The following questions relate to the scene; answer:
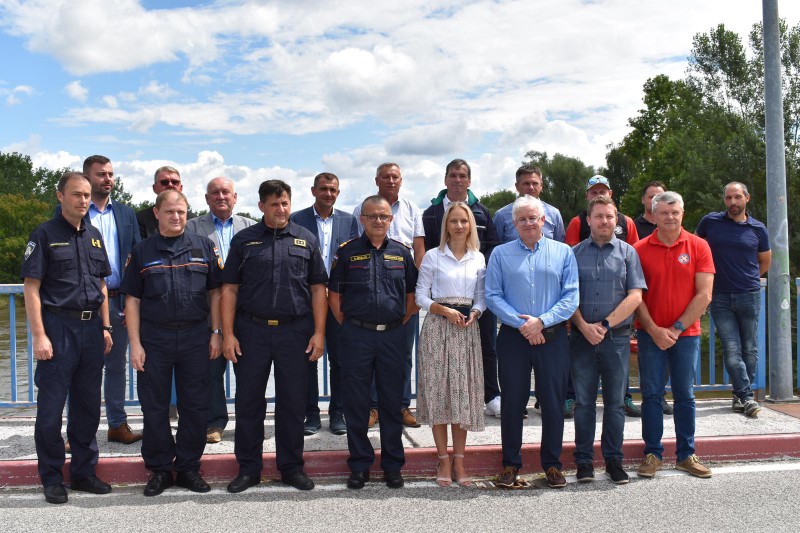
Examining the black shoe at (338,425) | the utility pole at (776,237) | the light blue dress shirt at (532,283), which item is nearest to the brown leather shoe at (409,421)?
the black shoe at (338,425)

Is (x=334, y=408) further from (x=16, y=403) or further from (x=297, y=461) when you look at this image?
(x=16, y=403)

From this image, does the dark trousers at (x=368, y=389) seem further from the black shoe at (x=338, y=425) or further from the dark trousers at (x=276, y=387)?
the black shoe at (x=338, y=425)

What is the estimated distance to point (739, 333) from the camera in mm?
6773

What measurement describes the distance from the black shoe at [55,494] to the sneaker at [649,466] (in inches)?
159

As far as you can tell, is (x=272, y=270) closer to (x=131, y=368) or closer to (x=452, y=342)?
(x=452, y=342)

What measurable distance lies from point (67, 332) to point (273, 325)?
1381 mm

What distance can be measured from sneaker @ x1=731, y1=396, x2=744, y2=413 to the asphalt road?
1525 mm

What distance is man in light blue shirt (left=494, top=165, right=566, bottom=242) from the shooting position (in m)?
6.31

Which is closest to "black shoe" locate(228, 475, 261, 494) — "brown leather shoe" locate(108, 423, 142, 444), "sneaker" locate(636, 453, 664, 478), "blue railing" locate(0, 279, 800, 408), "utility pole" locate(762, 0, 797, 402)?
"brown leather shoe" locate(108, 423, 142, 444)

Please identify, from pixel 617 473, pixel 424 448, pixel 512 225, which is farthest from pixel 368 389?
pixel 512 225

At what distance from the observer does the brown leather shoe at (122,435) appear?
573cm

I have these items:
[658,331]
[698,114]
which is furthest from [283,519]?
[698,114]

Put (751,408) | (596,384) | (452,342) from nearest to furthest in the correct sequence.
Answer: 1. (452,342)
2. (596,384)
3. (751,408)

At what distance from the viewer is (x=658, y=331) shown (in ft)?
16.8
